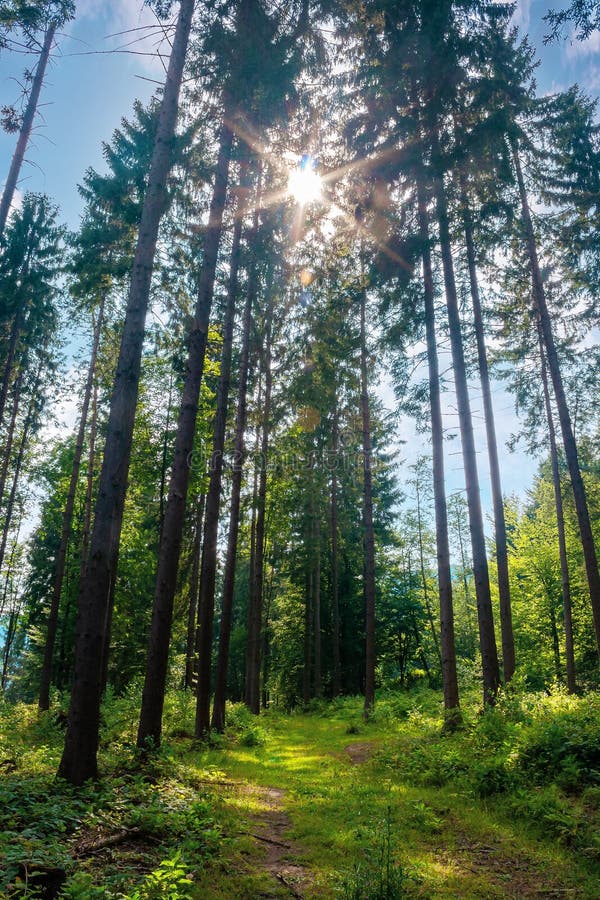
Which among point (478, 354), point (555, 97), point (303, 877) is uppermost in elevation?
point (555, 97)

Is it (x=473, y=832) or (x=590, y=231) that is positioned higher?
(x=590, y=231)

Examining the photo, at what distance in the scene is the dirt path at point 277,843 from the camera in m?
4.62

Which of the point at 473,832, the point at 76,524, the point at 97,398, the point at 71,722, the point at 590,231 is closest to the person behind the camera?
the point at 473,832

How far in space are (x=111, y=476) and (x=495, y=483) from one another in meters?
11.5

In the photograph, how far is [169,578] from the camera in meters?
9.27

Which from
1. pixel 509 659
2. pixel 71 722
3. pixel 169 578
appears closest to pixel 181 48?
pixel 169 578

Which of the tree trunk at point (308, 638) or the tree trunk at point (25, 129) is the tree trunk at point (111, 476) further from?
the tree trunk at point (308, 638)

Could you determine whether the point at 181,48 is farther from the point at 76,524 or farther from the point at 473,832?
the point at 76,524

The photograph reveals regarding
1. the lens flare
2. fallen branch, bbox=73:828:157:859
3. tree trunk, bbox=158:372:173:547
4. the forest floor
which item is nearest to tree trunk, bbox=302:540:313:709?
tree trunk, bbox=158:372:173:547

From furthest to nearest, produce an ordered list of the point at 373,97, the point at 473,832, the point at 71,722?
1. the point at 373,97
2. the point at 71,722
3. the point at 473,832

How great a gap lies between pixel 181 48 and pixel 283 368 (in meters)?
9.60

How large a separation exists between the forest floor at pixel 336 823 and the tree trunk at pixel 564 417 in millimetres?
4233

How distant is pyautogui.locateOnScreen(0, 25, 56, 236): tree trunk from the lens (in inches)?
506

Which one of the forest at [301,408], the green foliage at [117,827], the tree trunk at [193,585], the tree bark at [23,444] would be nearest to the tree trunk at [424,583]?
the forest at [301,408]
